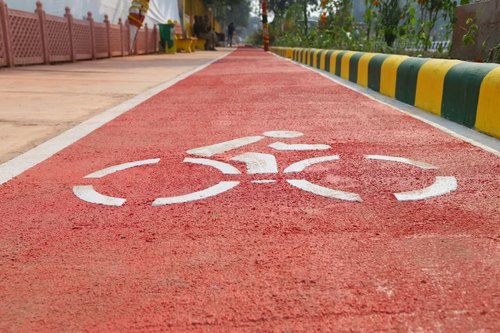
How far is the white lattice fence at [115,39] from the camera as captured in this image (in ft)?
66.6

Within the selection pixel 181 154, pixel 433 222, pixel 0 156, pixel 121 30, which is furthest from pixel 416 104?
pixel 121 30

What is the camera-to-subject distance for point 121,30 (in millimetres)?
21609

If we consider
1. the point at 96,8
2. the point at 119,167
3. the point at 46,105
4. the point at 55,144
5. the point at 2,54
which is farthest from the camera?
the point at 96,8

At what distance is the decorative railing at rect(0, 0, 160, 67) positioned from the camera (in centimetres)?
1182

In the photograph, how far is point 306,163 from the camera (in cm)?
281

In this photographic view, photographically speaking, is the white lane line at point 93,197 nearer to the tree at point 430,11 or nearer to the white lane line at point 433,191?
the white lane line at point 433,191

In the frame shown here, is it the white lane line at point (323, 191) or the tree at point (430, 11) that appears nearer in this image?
the white lane line at point (323, 191)

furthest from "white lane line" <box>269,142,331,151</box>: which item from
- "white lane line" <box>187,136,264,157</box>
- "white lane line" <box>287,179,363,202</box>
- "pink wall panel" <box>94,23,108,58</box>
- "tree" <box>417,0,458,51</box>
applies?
"pink wall panel" <box>94,23,108,58</box>

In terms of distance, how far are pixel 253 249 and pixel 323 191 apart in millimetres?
720

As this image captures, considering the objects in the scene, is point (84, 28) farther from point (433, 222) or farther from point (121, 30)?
point (433, 222)

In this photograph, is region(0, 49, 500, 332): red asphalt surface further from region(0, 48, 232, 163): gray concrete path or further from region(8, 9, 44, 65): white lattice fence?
region(8, 9, 44, 65): white lattice fence

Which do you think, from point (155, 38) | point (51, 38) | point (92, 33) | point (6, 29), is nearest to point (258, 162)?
point (6, 29)

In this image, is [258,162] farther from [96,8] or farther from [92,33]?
[96,8]

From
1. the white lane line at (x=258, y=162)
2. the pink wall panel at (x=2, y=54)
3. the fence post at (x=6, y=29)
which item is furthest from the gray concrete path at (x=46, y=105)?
the fence post at (x=6, y=29)
